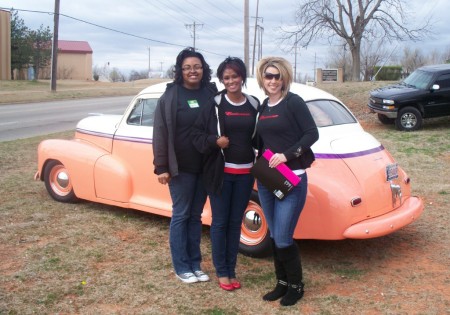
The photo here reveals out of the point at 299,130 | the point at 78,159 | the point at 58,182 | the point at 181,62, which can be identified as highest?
the point at 181,62

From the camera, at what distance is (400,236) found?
19.2ft

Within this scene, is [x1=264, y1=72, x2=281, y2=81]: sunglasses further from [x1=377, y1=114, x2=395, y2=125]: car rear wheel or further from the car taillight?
[x1=377, y1=114, x2=395, y2=125]: car rear wheel

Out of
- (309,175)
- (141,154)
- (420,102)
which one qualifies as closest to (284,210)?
(309,175)

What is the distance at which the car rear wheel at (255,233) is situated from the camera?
5027 mm

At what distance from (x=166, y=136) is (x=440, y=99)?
12.2m

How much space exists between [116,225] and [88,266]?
1.27m

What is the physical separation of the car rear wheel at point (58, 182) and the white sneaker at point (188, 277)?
2.82 metres

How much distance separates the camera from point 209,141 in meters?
4.04

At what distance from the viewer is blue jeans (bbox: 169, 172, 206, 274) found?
4.37 m

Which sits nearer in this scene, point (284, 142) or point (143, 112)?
point (284, 142)

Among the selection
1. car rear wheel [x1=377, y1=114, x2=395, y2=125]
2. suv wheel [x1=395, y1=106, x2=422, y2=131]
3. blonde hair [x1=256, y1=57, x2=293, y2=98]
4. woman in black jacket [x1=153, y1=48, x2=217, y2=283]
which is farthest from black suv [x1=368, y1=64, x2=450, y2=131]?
blonde hair [x1=256, y1=57, x2=293, y2=98]

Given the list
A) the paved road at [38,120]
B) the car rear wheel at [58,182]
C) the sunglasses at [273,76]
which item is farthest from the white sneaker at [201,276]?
the paved road at [38,120]

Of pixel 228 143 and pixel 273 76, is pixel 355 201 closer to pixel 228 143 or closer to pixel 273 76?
pixel 228 143

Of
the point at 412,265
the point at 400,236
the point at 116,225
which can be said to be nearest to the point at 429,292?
the point at 412,265
